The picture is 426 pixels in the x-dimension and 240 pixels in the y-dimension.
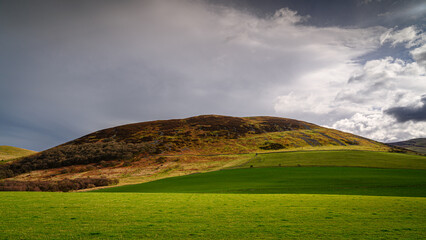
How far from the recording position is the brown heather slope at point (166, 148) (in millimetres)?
67375

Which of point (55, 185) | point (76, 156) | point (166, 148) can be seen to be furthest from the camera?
point (166, 148)

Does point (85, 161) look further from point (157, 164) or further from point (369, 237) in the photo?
point (369, 237)

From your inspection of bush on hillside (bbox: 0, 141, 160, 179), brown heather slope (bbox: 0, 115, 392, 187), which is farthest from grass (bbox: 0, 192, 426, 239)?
bush on hillside (bbox: 0, 141, 160, 179)

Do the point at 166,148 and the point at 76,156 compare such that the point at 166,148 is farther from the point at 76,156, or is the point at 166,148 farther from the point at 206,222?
the point at 206,222

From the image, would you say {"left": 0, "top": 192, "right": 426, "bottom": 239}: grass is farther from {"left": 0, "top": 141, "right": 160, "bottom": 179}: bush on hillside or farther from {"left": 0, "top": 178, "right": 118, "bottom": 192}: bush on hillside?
{"left": 0, "top": 141, "right": 160, "bottom": 179}: bush on hillside

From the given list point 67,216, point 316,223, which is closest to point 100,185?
point 67,216

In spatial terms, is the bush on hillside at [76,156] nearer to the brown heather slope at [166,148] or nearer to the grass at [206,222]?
the brown heather slope at [166,148]

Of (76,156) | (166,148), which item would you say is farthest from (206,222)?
(76,156)

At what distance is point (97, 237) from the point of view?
923 centimetres

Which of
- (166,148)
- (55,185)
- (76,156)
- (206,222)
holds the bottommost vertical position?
(55,185)

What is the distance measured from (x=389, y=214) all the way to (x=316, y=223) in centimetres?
642

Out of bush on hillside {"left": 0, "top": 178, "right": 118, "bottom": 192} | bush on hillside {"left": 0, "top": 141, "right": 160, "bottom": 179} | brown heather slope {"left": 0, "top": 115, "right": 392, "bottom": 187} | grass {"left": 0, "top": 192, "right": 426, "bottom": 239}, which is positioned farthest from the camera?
bush on hillside {"left": 0, "top": 141, "right": 160, "bottom": 179}

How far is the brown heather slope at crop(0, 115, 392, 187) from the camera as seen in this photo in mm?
67375

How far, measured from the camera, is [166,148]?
314 ft
